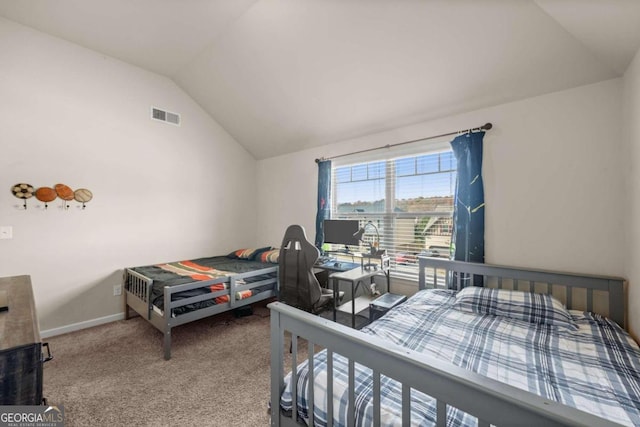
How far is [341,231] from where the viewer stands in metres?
3.37

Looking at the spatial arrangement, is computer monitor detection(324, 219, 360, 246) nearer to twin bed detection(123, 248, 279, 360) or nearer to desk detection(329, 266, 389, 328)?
desk detection(329, 266, 389, 328)

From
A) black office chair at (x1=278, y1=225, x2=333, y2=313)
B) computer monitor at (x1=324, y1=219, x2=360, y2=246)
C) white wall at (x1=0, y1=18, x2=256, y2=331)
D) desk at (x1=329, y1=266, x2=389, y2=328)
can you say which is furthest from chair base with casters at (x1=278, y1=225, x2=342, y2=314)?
white wall at (x1=0, y1=18, x2=256, y2=331)

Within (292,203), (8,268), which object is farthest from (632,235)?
(8,268)

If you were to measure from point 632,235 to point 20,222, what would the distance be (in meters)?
5.19

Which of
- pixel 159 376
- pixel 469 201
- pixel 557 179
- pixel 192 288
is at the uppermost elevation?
pixel 557 179

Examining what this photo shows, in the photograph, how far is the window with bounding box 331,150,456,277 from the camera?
9.28ft

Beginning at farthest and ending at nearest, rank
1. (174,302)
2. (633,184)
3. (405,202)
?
(405,202), (174,302), (633,184)

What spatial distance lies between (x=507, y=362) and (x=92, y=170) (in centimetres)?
418

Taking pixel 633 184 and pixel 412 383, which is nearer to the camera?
pixel 412 383

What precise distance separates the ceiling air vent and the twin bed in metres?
1.97

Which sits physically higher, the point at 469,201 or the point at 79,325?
the point at 469,201

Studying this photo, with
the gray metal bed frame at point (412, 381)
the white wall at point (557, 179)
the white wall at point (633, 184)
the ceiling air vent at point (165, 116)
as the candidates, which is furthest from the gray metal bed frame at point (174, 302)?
the white wall at point (633, 184)

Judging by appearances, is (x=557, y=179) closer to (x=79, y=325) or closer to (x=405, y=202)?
(x=405, y=202)

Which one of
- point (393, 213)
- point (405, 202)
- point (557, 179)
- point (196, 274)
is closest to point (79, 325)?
point (196, 274)
